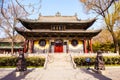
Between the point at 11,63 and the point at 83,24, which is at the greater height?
the point at 83,24

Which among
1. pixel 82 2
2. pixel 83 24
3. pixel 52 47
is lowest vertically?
pixel 52 47

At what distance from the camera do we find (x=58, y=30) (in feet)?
105

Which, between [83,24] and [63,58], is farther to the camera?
[83,24]

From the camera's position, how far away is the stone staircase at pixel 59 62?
21.3 m

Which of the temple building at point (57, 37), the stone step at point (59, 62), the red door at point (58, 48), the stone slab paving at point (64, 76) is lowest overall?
the stone slab paving at point (64, 76)

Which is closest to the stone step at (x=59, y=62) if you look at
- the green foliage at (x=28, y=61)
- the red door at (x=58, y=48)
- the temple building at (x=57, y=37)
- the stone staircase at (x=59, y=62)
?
the stone staircase at (x=59, y=62)

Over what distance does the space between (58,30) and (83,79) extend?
19.7m

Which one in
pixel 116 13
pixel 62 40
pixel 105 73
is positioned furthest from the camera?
pixel 62 40

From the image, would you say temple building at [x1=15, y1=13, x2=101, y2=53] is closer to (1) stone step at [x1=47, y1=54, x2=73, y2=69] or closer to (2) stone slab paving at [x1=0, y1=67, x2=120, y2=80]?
(1) stone step at [x1=47, y1=54, x2=73, y2=69]

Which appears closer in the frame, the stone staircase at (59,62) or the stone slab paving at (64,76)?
the stone slab paving at (64,76)

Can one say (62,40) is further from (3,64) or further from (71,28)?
(3,64)

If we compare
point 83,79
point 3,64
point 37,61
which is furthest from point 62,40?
point 83,79

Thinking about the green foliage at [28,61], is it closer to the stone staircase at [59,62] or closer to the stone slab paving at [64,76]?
the stone staircase at [59,62]

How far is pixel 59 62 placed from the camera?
23.2 m
